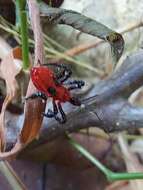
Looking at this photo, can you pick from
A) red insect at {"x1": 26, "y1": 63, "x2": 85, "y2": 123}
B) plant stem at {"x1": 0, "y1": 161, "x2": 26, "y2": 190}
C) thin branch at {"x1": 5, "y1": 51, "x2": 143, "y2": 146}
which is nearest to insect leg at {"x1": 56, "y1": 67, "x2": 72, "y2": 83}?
red insect at {"x1": 26, "y1": 63, "x2": 85, "y2": 123}

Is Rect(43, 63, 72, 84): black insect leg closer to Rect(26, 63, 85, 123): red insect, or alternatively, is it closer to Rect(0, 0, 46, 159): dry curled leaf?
Rect(26, 63, 85, 123): red insect

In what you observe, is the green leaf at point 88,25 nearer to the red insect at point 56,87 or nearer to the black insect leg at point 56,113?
the red insect at point 56,87

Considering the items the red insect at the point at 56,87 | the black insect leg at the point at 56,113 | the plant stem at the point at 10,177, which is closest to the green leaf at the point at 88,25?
the red insect at the point at 56,87

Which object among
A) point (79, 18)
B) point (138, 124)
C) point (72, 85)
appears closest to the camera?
point (79, 18)

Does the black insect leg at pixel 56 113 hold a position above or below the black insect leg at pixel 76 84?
above

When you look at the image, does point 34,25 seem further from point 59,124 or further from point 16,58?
point 59,124

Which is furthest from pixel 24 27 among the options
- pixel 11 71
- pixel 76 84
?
pixel 76 84

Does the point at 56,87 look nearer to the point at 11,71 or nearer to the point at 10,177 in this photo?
the point at 11,71

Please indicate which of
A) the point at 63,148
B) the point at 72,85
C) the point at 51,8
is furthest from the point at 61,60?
the point at 51,8
